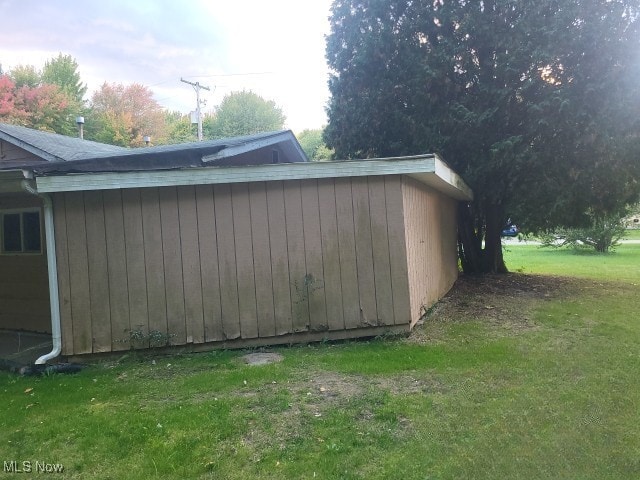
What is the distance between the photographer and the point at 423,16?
874cm

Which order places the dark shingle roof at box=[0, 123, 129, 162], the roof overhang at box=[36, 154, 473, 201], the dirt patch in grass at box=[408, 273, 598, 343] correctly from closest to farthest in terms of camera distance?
1. the roof overhang at box=[36, 154, 473, 201]
2. the dirt patch in grass at box=[408, 273, 598, 343]
3. the dark shingle roof at box=[0, 123, 129, 162]

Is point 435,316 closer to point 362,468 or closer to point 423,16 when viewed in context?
point 362,468

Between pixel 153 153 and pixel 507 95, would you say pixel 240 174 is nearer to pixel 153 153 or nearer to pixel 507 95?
pixel 153 153

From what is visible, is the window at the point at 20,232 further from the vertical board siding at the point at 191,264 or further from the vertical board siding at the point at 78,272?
the vertical board siding at the point at 191,264

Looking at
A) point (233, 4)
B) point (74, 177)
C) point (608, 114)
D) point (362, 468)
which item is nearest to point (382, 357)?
point (362, 468)

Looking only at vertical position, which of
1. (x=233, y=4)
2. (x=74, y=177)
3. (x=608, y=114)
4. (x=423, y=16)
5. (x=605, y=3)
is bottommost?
(x=74, y=177)

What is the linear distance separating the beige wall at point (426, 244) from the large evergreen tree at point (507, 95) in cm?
123

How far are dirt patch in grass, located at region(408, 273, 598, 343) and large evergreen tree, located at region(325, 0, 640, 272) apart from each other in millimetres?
1340

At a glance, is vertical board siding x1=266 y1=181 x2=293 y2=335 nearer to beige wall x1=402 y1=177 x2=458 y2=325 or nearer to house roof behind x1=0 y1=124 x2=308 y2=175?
house roof behind x1=0 y1=124 x2=308 y2=175

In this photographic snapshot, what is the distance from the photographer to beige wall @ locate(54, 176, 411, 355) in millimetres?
4902

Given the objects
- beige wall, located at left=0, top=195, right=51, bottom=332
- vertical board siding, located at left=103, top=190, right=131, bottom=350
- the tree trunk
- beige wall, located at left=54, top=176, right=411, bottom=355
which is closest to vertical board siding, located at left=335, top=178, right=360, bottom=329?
beige wall, located at left=54, top=176, right=411, bottom=355

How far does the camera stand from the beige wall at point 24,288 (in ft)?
20.7

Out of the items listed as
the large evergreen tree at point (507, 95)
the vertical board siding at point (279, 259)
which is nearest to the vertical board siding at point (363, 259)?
the vertical board siding at point (279, 259)

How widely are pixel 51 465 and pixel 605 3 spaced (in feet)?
31.4
